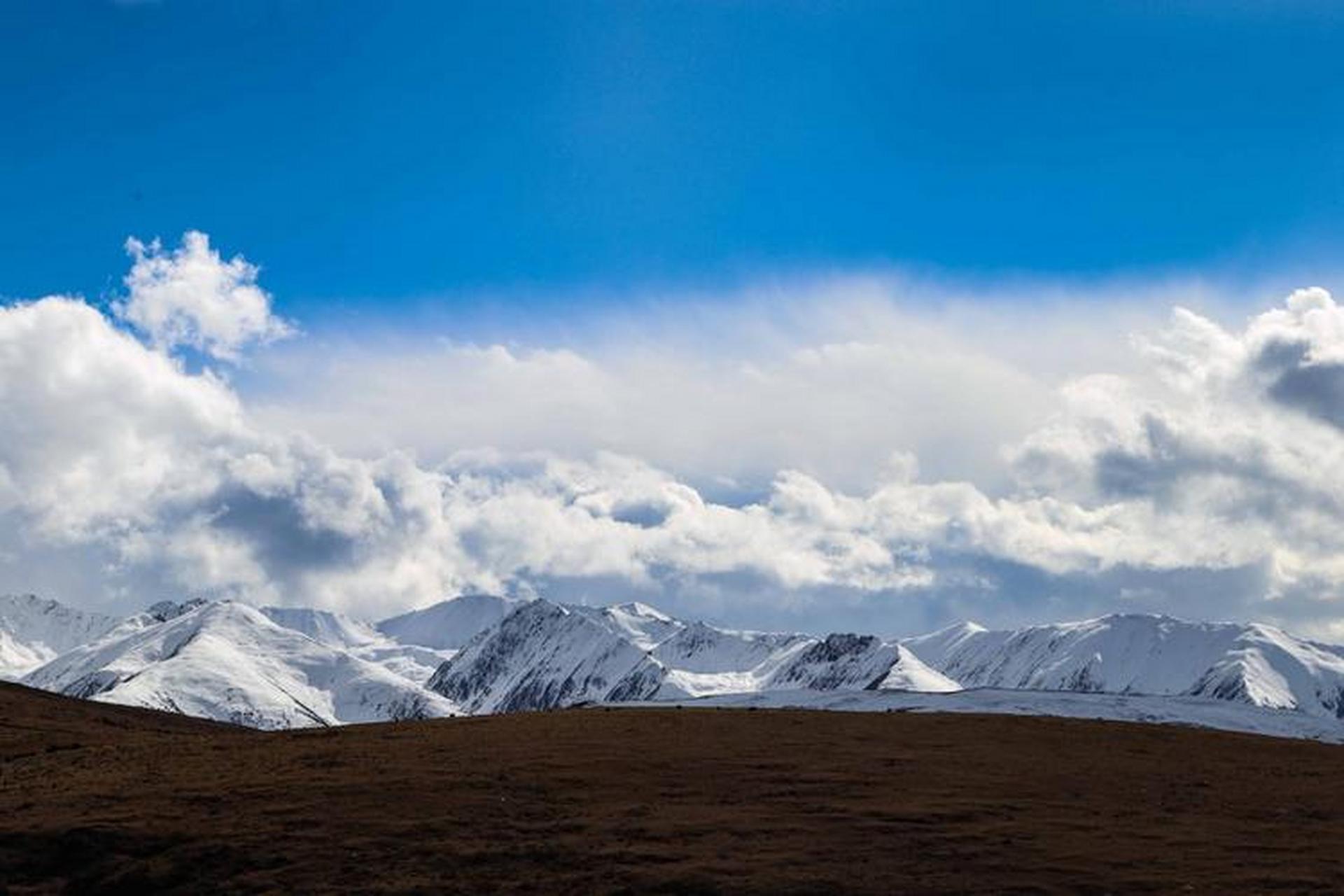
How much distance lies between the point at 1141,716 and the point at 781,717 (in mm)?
58947

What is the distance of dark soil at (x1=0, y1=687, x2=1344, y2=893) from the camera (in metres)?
41.6

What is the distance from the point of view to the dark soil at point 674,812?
41562 millimetres

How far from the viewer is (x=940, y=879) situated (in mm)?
40750

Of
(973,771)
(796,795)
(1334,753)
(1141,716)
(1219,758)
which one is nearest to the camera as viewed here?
(796,795)

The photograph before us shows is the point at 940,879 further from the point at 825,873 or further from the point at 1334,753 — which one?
the point at 1334,753

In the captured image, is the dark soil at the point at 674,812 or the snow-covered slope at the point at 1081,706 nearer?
the dark soil at the point at 674,812

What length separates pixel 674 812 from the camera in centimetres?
4778

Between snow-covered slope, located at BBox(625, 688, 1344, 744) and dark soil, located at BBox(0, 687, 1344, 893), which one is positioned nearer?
dark soil, located at BBox(0, 687, 1344, 893)

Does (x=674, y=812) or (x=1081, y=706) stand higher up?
(x=1081, y=706)

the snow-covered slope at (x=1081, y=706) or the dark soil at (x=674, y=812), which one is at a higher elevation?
the snow-covered slope at (x=1081, y=706)

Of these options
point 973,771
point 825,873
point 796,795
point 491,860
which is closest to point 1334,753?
point 973,771

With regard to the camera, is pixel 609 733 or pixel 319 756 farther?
pixel 609 733

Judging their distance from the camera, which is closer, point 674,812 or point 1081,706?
point 674,812

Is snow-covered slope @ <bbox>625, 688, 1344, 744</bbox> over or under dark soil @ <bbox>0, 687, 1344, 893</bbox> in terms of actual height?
over
